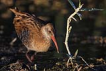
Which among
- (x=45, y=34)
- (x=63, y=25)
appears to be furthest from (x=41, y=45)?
(x=63, y=25)

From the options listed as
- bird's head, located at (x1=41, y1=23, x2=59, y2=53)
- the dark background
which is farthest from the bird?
the dark background

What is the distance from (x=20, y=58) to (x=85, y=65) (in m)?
1.96

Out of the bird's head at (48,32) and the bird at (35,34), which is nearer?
the bird's head at (48,32)

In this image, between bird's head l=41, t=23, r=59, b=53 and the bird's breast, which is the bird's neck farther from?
the bird's breast

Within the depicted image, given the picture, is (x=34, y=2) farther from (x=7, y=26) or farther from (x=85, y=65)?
(x=85, y=65)

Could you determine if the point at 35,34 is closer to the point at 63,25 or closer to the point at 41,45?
the point at 41,45

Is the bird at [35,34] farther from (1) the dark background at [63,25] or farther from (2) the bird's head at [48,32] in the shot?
(1) the dark background at [63,25]

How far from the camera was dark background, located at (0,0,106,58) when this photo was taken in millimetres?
12539

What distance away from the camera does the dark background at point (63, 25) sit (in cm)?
1254

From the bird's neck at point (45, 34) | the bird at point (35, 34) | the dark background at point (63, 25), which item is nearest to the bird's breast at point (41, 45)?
the bird at point (35, 34)

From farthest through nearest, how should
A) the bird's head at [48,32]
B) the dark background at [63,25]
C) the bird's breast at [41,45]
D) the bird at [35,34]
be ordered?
the dark background at [63,25] < the bird's breast at [41,45] < the bird at [35,34] < the bird's head at [48,32]

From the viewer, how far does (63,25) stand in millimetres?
16047

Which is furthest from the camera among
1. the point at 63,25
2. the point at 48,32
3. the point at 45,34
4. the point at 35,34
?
the point at 63,25

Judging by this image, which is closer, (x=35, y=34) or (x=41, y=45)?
(x=41, y=45)
